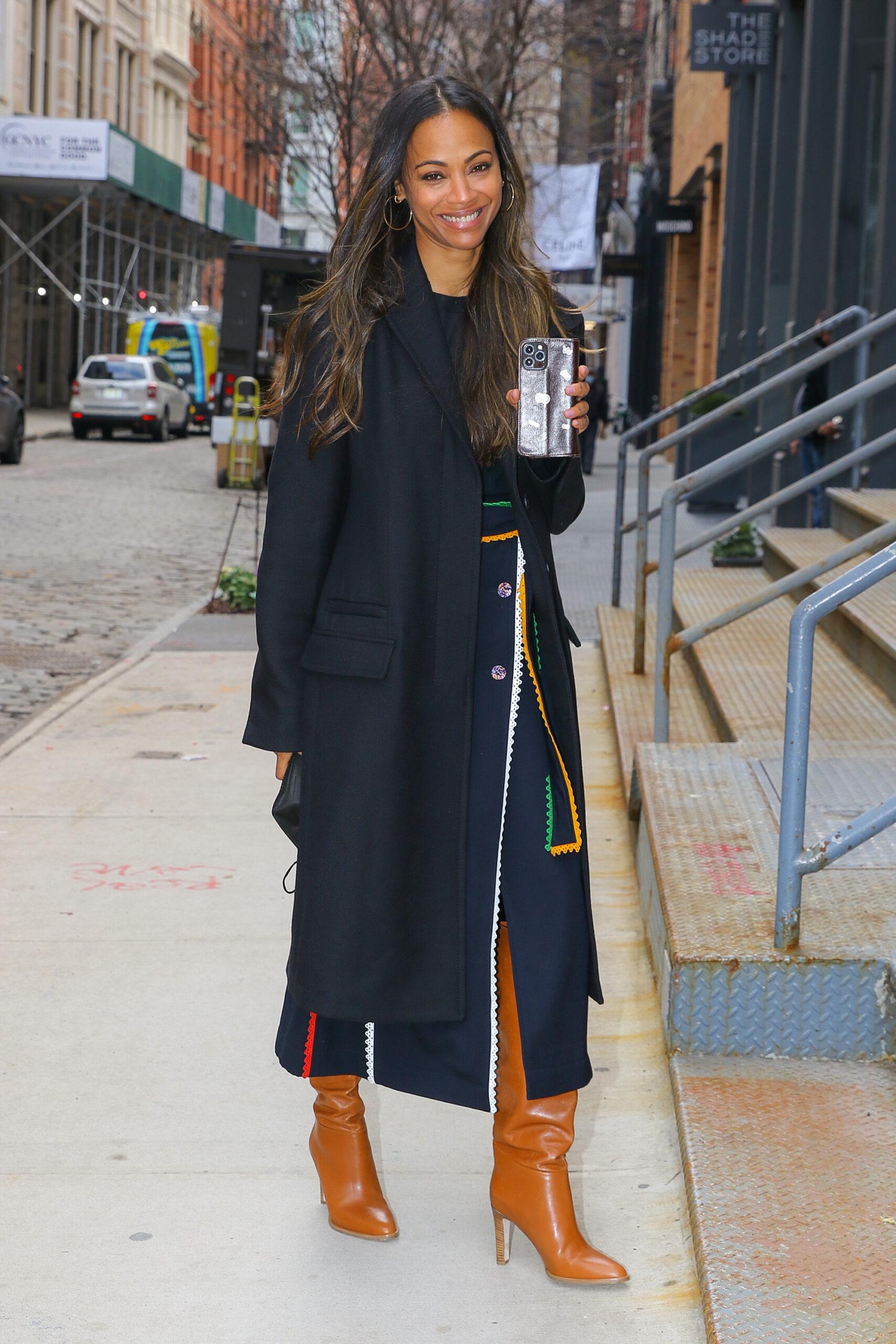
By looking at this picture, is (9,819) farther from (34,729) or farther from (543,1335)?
(543,1335)

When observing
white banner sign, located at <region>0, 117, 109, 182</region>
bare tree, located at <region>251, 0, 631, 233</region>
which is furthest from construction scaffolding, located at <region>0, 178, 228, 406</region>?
bare tree, located at <region>251, 0, 631, 233</region>

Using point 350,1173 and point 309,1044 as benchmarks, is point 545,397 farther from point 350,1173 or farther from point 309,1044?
point 350,1173

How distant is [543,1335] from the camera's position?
266cm

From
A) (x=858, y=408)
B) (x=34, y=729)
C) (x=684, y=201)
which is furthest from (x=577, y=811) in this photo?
(x=684, y=201)

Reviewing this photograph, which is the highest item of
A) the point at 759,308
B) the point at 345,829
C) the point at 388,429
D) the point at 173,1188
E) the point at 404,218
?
the point at 759,308

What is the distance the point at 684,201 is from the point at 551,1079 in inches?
992

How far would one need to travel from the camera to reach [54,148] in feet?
127

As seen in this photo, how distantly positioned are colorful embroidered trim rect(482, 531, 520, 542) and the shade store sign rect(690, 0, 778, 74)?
14.6 m

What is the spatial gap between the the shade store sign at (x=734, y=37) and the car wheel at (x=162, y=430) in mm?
19042

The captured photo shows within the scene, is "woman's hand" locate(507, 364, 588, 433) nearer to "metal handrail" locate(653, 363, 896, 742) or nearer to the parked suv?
"metal handrail" locate(653, 363, 896, 742)

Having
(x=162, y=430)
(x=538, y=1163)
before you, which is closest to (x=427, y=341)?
(x=538, y=1163)

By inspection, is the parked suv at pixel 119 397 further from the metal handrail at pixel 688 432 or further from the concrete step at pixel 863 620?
the metal handrail at pixel 688 432

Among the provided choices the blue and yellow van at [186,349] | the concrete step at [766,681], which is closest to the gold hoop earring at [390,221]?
the concrete step at [766,681]

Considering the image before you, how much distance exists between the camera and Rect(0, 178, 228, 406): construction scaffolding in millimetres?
41688
